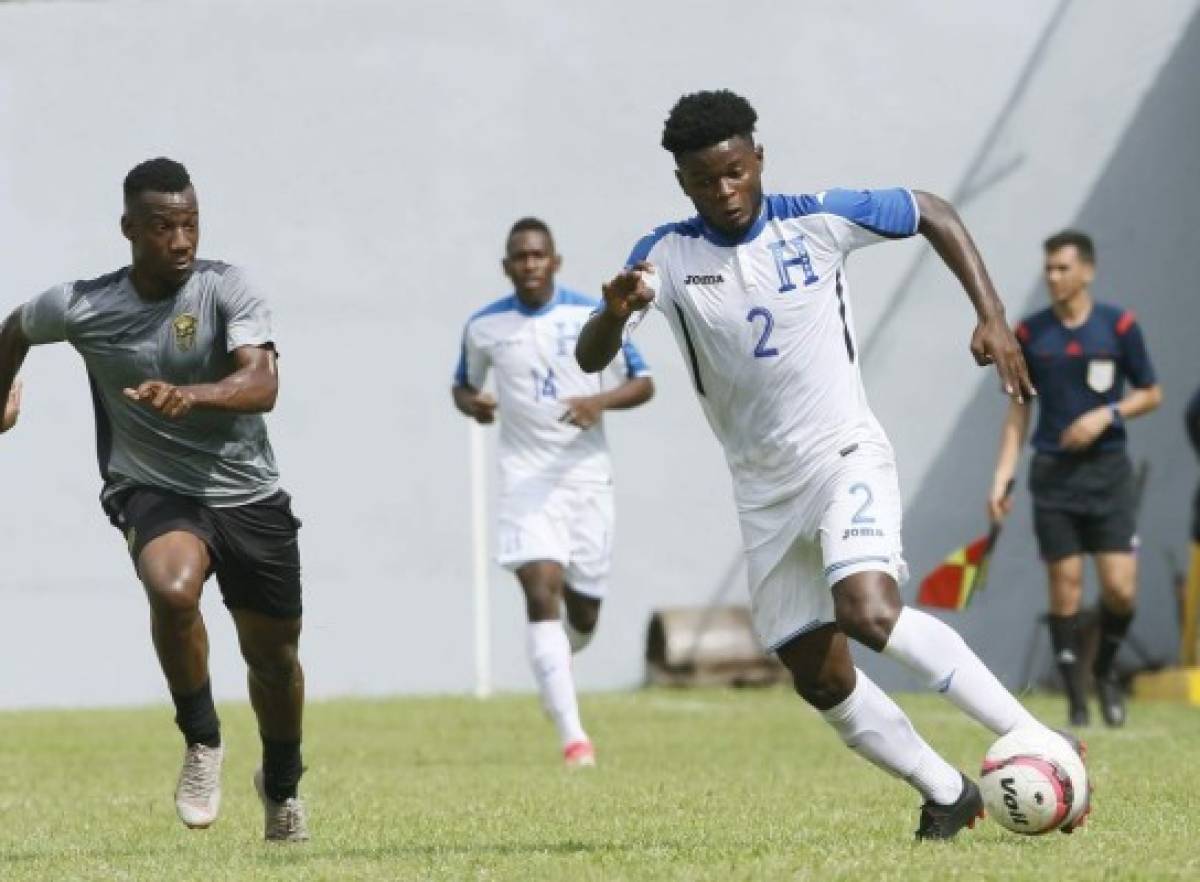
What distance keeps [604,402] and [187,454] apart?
15.6ft

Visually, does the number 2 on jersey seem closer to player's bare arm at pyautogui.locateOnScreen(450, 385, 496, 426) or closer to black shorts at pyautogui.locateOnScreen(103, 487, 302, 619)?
black shorts at pyautogui.locateOnScreen(103, 487, 302, 619)

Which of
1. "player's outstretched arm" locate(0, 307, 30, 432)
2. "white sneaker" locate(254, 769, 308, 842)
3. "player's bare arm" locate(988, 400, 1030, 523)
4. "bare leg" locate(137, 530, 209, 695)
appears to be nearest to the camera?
"bare leg" locate(137, 530, 209, 695)

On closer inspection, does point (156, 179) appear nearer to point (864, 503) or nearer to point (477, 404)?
point (864, 503)

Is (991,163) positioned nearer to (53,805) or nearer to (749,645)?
(749,645)

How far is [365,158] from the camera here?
18969mm

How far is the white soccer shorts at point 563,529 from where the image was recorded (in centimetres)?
1301

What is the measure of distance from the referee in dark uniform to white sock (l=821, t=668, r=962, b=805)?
6.36 metres

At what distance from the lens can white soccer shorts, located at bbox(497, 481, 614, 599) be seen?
13.0 metres

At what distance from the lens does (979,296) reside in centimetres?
744

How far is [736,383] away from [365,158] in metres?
11.5

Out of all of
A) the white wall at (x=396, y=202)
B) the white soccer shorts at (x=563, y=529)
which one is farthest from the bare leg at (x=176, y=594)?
the white wall at (x=396, y=202)

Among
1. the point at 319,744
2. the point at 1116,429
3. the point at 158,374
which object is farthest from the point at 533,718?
the point at 158,374

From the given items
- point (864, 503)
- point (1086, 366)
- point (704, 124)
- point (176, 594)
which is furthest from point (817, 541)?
point (1086, 366)

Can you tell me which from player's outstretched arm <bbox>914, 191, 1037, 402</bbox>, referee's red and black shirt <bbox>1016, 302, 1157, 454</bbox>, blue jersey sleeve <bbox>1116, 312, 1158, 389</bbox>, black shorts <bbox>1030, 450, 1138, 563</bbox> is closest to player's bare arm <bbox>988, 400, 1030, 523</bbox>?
referee's red and black shirt <bbox>1016, 302, 1157, 454</bbox>
